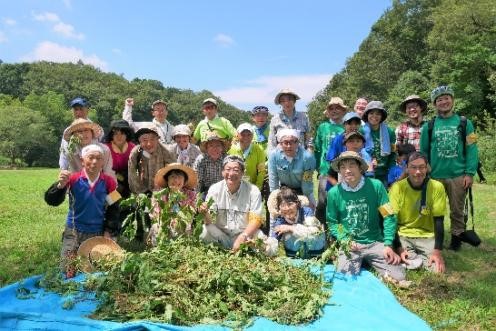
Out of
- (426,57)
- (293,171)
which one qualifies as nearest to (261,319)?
(293,171)

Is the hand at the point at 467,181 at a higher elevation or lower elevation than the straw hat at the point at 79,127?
lower

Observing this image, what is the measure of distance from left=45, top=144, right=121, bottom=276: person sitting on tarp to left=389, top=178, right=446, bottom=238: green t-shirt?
361 cm

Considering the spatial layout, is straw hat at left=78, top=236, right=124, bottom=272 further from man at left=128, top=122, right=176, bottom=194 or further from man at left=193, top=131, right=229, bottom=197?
man at left=193, top=131, right=229, bottom=197

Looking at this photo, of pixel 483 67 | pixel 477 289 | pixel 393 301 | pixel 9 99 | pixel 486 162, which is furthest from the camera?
pixel 9 99

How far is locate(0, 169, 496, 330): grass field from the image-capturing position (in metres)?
4.24

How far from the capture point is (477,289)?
16.3 ft

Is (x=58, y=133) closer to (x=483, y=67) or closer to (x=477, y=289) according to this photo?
(x=483, y=67)

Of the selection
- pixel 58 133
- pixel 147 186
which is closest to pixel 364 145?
pixel 147 186

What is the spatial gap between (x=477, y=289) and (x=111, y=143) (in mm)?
5174

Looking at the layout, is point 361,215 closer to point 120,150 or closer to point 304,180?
point 304,180

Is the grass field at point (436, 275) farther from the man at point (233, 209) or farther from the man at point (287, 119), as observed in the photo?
the man at point (287, 119)

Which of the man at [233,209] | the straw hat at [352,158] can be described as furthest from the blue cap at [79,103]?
the straw hat at [352,158]

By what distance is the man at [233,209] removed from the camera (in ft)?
17.9

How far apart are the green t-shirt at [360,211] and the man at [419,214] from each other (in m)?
0.45
